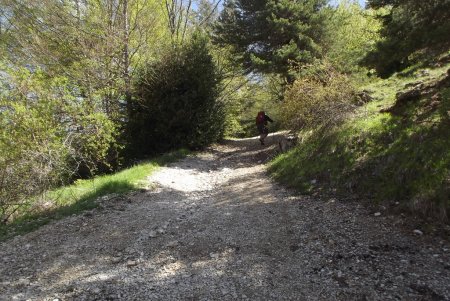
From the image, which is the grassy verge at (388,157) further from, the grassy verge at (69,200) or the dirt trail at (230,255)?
the grassy verge at (69,200)

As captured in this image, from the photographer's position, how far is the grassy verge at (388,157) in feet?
17.1

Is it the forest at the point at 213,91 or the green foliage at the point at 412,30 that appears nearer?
the green foliage at the point at 412,30

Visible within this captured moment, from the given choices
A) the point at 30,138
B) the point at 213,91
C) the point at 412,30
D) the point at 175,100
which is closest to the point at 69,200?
the point at 30,138

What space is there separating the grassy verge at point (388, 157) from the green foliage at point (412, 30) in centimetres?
140

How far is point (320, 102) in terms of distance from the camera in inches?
401

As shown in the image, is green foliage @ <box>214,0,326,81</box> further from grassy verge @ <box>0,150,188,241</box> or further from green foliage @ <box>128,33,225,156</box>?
grassy verge @ <box>0,150,188,241</box>

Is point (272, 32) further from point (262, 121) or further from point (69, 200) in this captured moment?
point (69, 200)

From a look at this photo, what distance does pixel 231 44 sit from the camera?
18.4 m

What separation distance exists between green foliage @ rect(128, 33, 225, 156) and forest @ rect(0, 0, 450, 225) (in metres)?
0.06

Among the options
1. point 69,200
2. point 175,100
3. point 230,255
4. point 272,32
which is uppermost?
point 272,32

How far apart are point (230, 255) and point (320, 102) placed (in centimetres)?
650

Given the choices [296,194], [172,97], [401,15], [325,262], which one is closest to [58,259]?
[325,262]

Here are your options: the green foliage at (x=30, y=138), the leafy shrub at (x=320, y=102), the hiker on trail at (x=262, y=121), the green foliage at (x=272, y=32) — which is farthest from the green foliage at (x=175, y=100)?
the green foliage at (x=30, y=138)

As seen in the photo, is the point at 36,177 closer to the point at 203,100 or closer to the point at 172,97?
the point at 172,97
